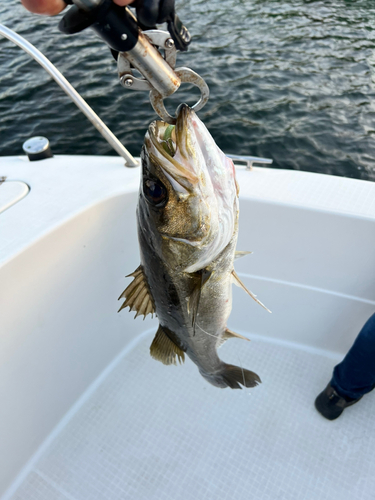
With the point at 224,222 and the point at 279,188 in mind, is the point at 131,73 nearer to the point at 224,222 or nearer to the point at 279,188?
the point at 224,222

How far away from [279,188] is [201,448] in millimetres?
1886

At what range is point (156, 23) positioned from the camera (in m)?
0.98

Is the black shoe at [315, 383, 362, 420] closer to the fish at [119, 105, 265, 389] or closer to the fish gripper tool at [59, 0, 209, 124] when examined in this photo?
the fish at [119, 105, 265, 389]

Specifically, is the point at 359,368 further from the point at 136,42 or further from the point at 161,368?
the point at 136,42

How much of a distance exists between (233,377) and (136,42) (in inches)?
65.9

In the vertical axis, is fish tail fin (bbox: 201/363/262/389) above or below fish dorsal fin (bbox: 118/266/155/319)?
below

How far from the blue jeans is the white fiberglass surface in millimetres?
280

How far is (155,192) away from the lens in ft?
4.04

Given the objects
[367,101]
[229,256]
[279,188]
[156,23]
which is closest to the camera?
[156,23]

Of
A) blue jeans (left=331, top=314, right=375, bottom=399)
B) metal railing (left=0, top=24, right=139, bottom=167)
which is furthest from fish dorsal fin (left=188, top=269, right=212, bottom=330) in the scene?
metal railing (left=0, top=24, right=139, bottom=167)

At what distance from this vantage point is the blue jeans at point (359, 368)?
2166 mm

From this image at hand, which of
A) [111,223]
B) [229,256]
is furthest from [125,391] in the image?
[229,256]

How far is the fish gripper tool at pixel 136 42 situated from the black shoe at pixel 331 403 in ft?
7.31

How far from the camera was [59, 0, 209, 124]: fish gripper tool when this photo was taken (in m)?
0.86
